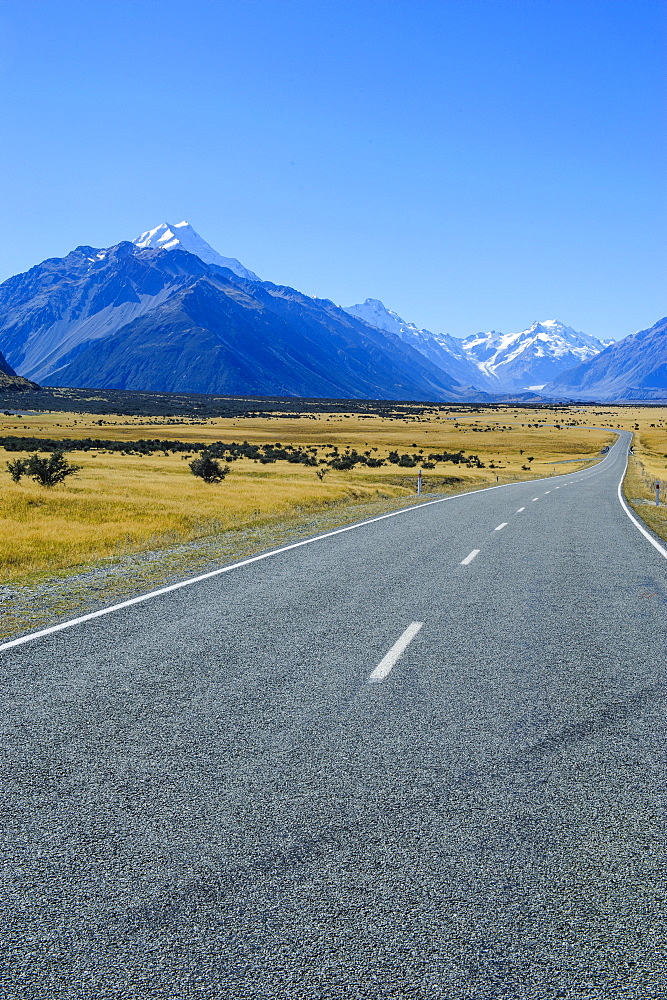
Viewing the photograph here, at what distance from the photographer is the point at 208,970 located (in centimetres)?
294

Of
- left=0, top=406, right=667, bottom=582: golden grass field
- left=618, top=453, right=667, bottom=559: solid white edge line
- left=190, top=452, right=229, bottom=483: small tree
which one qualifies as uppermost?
left=190, top=452, right=229, bottom=483: small tree

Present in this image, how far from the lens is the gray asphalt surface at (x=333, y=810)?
301 centimetres

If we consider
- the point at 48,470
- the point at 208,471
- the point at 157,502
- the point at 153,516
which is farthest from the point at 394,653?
the point at 208,471

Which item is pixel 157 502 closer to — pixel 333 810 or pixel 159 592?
pixel 159 592

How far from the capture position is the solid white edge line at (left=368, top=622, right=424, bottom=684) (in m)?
6.54

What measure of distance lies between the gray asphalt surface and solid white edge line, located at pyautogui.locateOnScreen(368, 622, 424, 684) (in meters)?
0.09

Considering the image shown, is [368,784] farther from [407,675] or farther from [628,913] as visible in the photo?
[407,675]

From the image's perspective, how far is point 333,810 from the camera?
415 centimetres

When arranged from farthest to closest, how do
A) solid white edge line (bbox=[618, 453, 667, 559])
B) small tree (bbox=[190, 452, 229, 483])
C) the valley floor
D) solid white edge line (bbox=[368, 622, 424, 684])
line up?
small tree (bbox=[190, 452, 229, 483])
solid white edge line (bbox=[618, 453, 667, 559])
the valley floor
solid white edge line (bbox=[368, 622, 424, 684])

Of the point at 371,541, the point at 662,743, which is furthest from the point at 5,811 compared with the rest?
the point at 371,541

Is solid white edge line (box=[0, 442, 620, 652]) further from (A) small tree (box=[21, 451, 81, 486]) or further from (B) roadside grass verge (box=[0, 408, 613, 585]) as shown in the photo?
(A) small tree (box=[21, 451, 81, 486])

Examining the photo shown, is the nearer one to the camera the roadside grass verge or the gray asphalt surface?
the gray asphalt surface

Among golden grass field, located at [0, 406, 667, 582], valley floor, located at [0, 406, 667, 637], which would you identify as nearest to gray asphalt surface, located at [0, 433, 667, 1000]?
valley floor, located at [0, 406, 667, 637]

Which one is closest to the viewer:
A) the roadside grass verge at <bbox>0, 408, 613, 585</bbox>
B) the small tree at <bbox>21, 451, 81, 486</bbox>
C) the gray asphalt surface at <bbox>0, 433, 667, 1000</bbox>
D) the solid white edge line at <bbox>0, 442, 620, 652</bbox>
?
the gray asphalt surface at <bbox>0, 433, 667, 1000</bbox>
